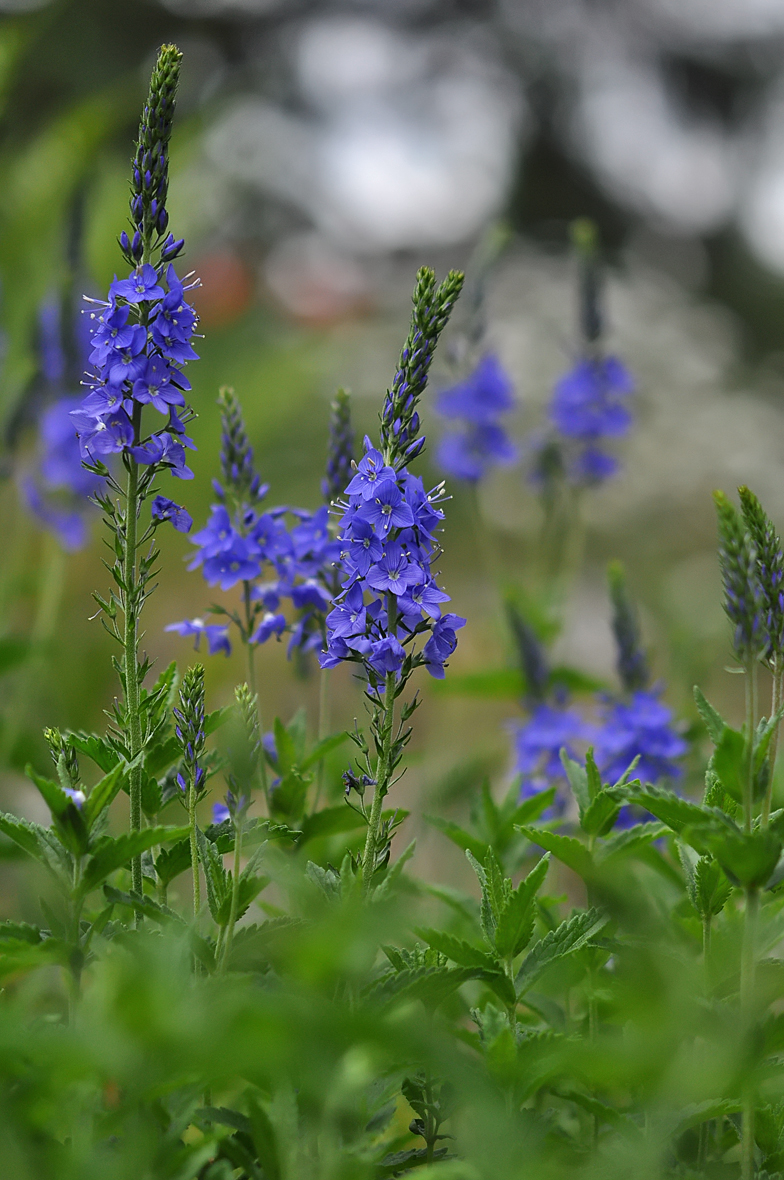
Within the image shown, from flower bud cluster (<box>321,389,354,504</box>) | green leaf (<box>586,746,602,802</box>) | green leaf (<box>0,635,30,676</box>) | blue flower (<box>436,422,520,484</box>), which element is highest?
blue flower (<box>436,422,520,484</box>)

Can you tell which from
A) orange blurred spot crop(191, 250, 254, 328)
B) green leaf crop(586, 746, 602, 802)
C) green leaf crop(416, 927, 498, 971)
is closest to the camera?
green leaf crop(416, 927, 498, 971)

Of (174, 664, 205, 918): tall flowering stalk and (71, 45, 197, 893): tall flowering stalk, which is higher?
(71, 45, 197, 893): tall flowering stalk

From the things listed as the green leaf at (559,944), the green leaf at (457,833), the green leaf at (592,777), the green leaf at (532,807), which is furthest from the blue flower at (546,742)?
the green leaf at (559,944)

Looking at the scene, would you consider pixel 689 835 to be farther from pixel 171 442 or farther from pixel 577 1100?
pixel 171 442

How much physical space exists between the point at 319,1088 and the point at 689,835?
605 millimetres

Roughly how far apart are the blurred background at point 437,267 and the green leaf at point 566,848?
53.8 inches

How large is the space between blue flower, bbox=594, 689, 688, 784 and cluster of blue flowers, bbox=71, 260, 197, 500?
1533 millimetres

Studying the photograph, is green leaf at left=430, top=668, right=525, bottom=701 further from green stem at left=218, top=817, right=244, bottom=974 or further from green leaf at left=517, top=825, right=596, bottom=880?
green stem at left=218, top=817, right=244, bottom=974

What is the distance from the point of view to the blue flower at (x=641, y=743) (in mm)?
2818

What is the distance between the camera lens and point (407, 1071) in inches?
56.4

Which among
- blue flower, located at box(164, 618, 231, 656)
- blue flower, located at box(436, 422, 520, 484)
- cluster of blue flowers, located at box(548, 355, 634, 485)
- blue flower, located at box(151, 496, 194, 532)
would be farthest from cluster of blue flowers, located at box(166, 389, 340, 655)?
cluster of blue flowers, located at box(548, 355, 634, 485)

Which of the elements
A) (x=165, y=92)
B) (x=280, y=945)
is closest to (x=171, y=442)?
(x=165, y=92)

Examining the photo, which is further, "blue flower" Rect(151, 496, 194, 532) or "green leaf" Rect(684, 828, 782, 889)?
"blue flower" Rect(151, 496, 194, 532)

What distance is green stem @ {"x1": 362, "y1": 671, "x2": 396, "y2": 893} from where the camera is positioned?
5.03 feet
